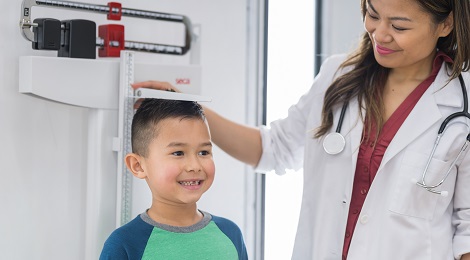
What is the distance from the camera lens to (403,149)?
1670 millimetres

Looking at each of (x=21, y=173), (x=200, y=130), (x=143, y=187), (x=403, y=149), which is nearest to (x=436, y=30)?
(x=403, y=149)

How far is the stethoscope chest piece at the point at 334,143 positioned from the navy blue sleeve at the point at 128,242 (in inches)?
18.6

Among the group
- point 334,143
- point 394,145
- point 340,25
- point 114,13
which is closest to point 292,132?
point 334,143

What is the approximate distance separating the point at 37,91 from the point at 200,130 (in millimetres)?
374

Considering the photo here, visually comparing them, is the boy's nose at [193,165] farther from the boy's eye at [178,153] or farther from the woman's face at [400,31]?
the woman's face at [400,31]

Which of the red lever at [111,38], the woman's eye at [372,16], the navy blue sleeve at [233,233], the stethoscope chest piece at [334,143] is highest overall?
the woman's eye at [372,16]

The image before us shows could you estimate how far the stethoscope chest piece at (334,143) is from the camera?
5.66 feet

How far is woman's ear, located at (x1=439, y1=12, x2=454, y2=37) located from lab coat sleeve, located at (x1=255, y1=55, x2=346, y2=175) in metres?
0.33

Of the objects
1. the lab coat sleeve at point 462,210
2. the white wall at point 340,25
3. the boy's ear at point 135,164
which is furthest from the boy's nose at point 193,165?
the white wall at point 340,25

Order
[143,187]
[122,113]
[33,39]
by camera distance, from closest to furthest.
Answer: [33,39] → [122,113] → [143,187]

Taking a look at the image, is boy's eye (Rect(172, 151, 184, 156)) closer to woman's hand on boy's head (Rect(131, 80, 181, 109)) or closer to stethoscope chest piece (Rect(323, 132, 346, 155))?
woman's hand on boy's head (Rect(131, 80, 181, 109))

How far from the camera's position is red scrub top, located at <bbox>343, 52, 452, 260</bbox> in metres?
1.71

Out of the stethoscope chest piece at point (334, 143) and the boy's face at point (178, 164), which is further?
the stethoscope chest piece at point (334, 143)

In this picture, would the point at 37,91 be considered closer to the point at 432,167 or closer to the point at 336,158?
the point at 336,158
